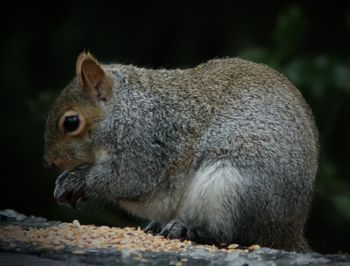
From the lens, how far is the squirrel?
4.48 meters

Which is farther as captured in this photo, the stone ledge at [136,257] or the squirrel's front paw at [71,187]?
the squirrel's front paw at [71,187]

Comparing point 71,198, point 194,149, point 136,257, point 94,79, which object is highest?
point 94,79

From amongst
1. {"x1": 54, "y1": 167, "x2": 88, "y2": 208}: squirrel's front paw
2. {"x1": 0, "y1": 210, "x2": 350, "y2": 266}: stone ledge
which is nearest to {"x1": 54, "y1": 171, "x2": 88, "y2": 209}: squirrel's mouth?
{"x1": 54, "y1": 167, "x2": 88, "y2": 208}: squirrel's front paw

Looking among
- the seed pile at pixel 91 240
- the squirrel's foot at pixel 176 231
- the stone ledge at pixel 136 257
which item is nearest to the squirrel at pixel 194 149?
the squirrel's foot at pixel 176 231

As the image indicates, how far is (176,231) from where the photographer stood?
14.7 ft

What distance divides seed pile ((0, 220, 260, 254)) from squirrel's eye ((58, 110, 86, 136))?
603 millimetres

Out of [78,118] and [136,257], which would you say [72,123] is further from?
[136,257]

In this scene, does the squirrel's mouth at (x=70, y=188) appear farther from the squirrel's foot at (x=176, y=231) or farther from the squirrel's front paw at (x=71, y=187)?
the squirrel's foot at (x=176, y=231)

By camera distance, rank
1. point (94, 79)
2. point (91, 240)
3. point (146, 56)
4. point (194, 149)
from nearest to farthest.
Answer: point (91, 240) < point (194, 149) < point (94, 79) < point (146, 56)

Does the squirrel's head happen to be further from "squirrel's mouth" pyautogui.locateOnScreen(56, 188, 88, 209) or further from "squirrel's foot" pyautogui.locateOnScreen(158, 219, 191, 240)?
"squirrel's foot" pyautogui.locateOnScreen(158, 219, 191, 240)

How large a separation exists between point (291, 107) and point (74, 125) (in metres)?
1.08

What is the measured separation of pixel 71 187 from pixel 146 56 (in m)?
2.93

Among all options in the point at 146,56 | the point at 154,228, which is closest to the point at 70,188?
the point at 154,228

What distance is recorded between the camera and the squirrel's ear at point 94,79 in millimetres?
4895
